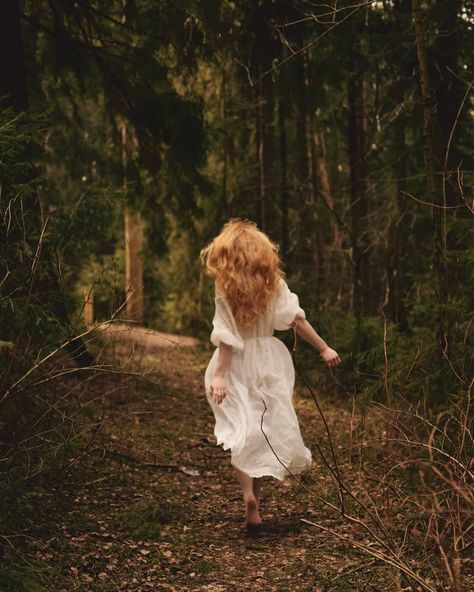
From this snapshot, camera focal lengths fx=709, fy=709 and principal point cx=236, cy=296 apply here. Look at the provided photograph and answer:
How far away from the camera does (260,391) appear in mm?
4961

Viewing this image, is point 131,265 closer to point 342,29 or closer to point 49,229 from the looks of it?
point 342,29

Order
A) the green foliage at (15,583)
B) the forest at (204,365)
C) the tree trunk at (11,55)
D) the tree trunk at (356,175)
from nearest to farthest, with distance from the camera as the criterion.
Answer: the green foliage at (15,583) < the forest at (204,365) < the tree trunk at (11,55) < the tree trunk at (356,175)

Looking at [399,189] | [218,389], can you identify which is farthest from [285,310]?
[399,189]

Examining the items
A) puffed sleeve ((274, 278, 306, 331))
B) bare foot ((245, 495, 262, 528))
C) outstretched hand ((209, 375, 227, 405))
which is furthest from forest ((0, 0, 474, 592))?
puffed sleeve ((274, 278, 306, 331))

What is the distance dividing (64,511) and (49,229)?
6.43 feet

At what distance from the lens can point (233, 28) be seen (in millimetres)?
6281

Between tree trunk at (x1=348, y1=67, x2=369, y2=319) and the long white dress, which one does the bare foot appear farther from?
tree trunk at (x1=348, y1=67, x2=369, y2=319)

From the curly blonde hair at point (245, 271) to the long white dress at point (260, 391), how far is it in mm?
75

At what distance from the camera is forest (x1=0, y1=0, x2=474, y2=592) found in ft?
12.4

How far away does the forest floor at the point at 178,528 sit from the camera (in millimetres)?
3896

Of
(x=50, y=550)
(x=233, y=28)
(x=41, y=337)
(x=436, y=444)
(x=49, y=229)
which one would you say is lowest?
(x=50, y=550)

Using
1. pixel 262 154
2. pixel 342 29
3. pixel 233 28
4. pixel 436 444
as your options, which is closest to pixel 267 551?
pixel 436 444

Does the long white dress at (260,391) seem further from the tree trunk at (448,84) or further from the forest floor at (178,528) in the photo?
the tree trunk at (448,84)

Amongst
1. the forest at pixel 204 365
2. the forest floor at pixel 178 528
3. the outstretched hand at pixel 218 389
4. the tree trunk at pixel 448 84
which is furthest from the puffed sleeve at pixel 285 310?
the tree trunk at pixel 448 84
